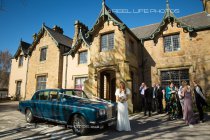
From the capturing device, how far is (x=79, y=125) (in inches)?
250

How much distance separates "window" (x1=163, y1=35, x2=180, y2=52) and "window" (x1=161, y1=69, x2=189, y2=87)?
6.56 feet

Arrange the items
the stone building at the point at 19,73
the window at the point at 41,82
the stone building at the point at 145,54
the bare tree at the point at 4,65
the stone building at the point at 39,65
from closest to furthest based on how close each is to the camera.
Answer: the stone building at the point at 145,54
the stone building at the point at 39,65
the window at the point at 41,82
the stone building at the point at 19,73
the bare tree at the point at 4,65

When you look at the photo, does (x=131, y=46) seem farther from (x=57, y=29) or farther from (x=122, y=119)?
(x=57, y=29)

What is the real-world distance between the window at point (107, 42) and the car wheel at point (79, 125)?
7974 millimetres

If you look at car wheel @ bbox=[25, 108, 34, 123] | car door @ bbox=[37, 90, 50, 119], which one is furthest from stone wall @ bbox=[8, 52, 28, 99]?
car door @ bbox=[37, 90, 50, 119]

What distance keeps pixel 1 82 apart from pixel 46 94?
4334 cm

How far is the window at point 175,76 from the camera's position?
13.2 metres

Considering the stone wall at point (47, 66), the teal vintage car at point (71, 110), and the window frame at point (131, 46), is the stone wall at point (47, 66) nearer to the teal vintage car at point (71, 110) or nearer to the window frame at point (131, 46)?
the window frame at point (131, 46)

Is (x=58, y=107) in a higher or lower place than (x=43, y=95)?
→ lower

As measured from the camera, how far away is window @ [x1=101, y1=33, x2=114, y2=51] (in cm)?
1332

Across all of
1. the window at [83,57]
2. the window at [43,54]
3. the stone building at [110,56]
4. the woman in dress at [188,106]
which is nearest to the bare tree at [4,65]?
the window at [43,54]

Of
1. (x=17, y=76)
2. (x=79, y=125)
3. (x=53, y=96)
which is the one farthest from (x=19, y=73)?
(x=79, y=125)

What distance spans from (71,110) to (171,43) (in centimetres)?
1123

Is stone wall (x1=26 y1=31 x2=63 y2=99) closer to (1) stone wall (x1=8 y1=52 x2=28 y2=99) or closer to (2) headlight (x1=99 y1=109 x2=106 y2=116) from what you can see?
(1) stone wall (x1=8 y1=52 x2=28 y2=99)
